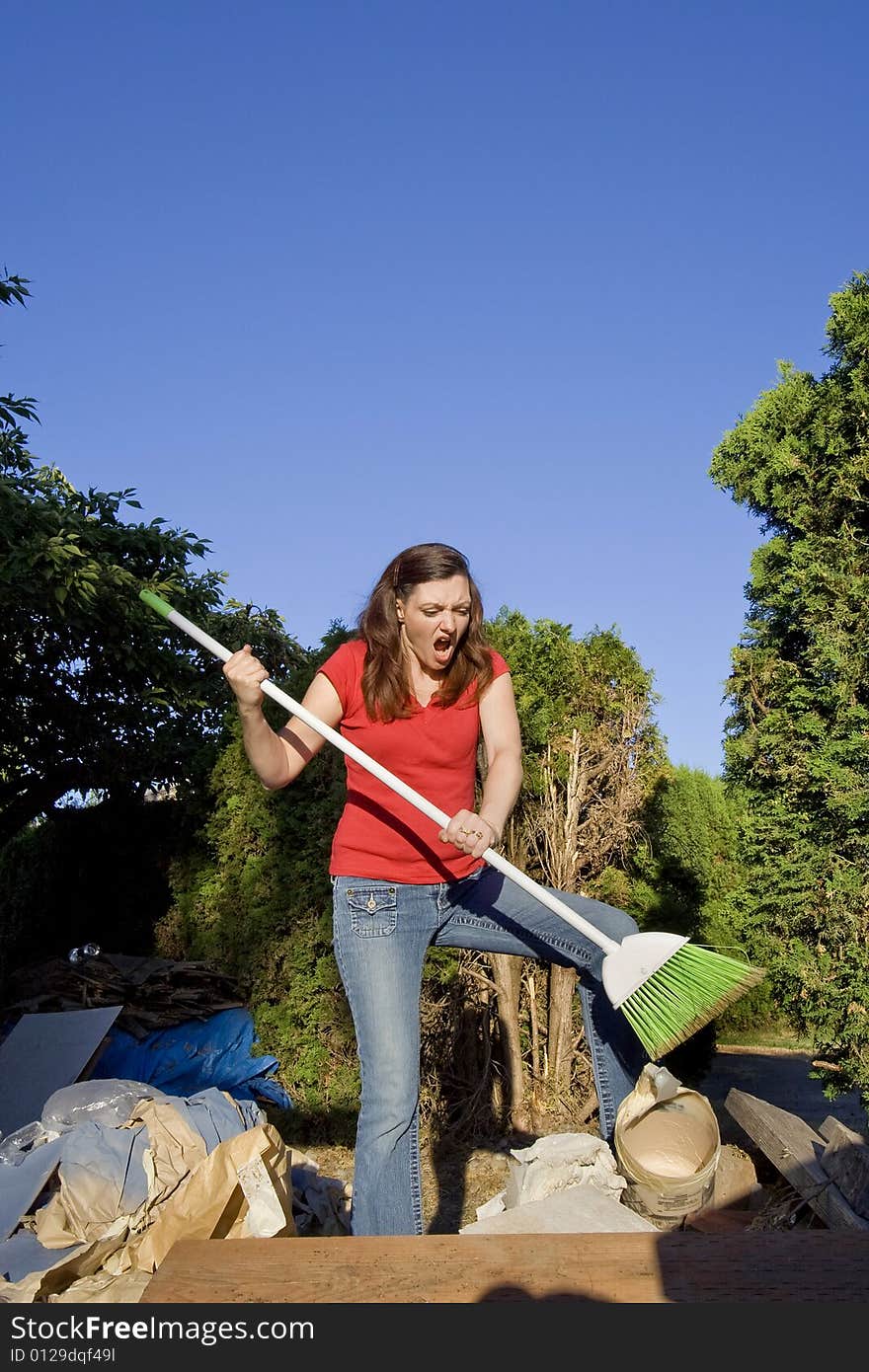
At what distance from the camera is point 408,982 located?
8.55 feet

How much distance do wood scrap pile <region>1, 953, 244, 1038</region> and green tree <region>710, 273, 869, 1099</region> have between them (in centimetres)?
359

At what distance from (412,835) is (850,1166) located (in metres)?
1.50

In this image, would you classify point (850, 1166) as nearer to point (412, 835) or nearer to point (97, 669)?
point (412, 835)

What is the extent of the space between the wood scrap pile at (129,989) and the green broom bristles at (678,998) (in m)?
4.02

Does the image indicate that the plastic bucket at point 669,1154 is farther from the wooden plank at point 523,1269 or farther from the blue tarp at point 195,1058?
the blue tarp at point 195,1058

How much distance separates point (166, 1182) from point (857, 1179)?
79.7 inches

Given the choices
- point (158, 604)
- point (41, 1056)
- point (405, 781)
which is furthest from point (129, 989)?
point (405, 781)

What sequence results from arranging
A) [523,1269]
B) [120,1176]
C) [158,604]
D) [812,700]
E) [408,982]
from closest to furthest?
[523,1269] < [408,982] < [158,604] < [120,1176] < [812,700]

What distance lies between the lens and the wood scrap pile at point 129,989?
638cm

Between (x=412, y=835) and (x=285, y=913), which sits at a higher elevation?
(x=412, y=835)

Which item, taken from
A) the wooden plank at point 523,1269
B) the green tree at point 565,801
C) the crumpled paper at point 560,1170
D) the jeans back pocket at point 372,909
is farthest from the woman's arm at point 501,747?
the green tree at point 565,801

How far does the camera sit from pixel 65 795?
924 centimetres

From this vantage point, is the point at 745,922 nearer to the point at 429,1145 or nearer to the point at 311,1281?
the point at 429,1145

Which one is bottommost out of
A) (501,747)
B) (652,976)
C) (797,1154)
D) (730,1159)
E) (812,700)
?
(730,1159)
